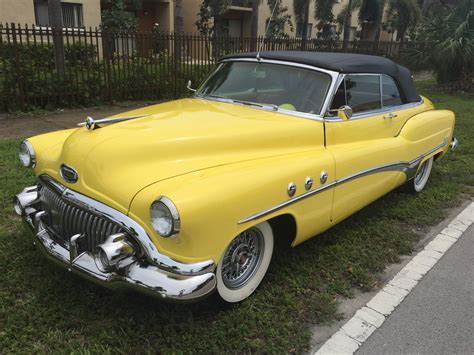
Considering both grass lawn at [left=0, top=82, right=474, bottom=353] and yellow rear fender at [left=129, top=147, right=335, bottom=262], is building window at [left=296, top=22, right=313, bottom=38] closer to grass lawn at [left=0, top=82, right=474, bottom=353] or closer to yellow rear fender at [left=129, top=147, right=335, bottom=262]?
grass lawn at [left=0, top=82, right=474, bottom=353]

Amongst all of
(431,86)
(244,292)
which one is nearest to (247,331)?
(244,292)

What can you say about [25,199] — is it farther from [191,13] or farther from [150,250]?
[191,13]

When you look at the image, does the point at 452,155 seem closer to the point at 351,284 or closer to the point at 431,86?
the point at 351,284

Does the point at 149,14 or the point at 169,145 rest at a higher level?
the point at 149,14

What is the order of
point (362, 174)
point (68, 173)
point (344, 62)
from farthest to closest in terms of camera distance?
point (344, 62)
point (362, 174)
point (68, 173)

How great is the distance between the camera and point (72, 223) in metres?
2.70

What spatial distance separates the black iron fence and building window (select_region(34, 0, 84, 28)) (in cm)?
674

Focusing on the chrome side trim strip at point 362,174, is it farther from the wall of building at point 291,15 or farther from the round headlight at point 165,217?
the wall of building at point 291,15

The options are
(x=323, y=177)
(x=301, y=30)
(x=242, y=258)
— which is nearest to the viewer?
(x=242, y=258)

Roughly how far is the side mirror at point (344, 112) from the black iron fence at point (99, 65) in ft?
14.9

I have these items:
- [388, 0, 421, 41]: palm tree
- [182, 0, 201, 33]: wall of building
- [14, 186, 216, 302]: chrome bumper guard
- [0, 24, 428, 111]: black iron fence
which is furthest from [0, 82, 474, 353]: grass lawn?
[388, 0, 421, 41]: palm tree

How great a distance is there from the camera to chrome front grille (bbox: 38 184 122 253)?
255cm

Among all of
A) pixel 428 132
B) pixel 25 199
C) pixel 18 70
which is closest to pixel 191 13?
pixel 18 70

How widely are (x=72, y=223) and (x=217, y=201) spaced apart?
3.15ft
